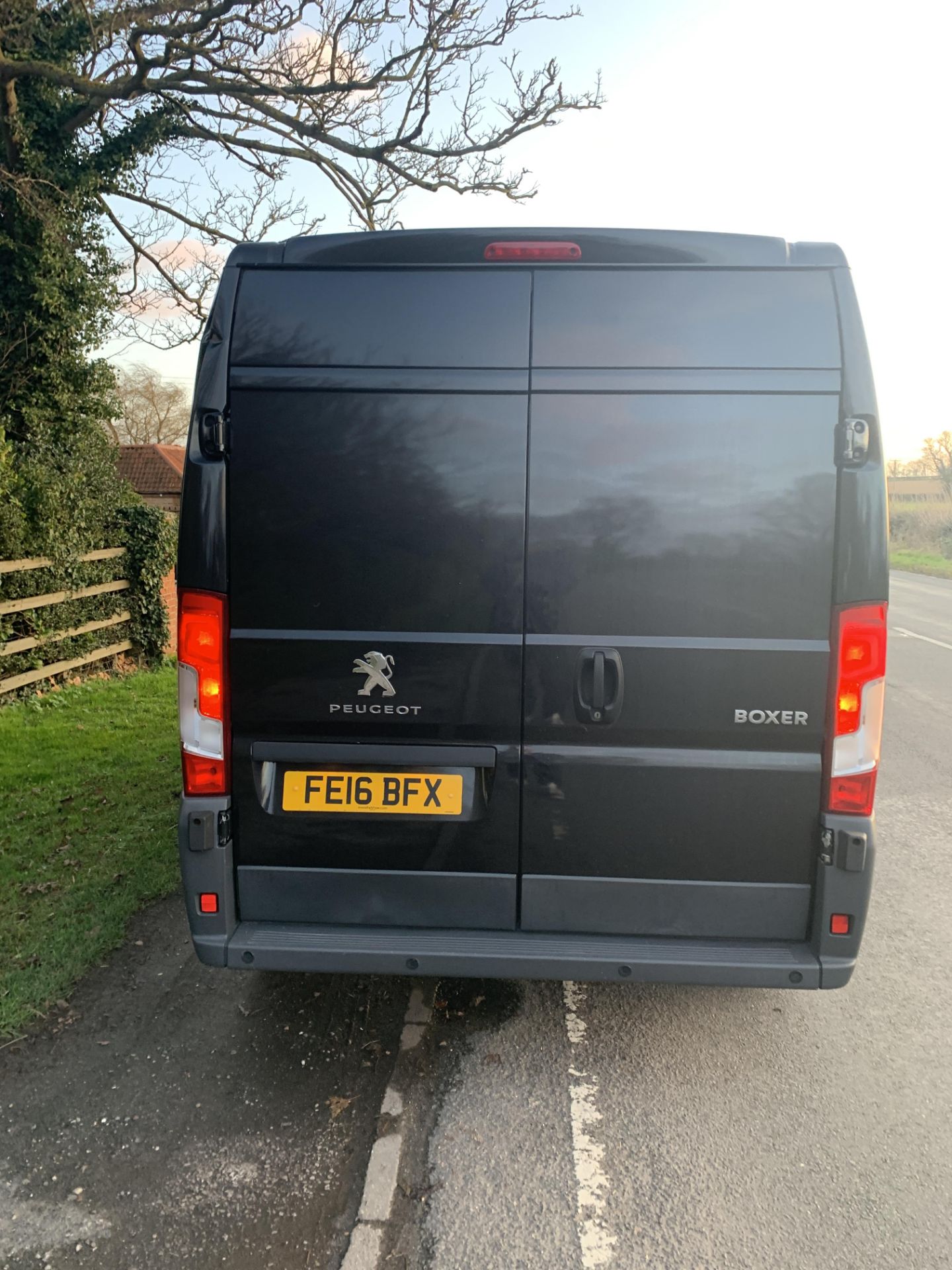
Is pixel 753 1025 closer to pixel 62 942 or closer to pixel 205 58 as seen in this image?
pixel 62 942

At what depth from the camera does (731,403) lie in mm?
2912

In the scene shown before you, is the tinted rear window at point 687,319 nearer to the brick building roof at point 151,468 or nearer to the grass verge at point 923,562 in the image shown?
the grass verge at point 923,562

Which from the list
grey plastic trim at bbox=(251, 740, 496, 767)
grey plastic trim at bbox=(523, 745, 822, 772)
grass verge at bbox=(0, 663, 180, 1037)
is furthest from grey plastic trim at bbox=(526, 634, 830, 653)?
grass verge at bbox=(0, 663, 180, 1037)

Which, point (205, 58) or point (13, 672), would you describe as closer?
point (13, 672)

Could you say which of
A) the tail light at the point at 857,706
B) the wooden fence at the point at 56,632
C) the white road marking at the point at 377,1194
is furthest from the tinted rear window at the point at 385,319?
the wooden fence at the point at 56,632

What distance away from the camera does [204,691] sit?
3.10 metres

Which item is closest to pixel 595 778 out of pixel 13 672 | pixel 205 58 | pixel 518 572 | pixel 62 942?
pixel 518 572

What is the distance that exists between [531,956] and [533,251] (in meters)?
2.34

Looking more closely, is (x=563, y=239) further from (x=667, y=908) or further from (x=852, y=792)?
(x=667, y=908)

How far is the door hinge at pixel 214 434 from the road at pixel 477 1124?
7.22ft

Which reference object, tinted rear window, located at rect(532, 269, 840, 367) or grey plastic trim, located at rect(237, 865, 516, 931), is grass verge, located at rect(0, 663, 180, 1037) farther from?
tinted rear window, located at rect(532, 269, 840, 367)

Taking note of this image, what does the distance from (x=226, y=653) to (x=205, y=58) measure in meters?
12.8

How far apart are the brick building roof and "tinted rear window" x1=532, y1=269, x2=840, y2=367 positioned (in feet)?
145

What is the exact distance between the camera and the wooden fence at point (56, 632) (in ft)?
29.0
